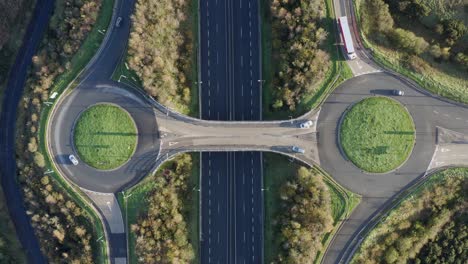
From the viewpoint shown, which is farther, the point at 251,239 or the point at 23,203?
the point at 23,203

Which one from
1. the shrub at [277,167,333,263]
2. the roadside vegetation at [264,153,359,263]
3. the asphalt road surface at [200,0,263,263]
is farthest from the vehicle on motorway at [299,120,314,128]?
the asphalt road surface at [200,0,263,263]

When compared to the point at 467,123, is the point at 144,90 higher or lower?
higher

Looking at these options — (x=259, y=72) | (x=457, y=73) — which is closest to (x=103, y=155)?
(x=259, y=72)

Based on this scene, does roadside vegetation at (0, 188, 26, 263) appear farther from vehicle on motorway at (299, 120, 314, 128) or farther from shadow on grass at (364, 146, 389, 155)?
shadow on grass at (364, 146, 389, 155)

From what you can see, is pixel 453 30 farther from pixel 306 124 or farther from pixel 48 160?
pixel 48 160

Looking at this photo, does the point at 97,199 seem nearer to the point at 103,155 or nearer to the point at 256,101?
the point at 103,155

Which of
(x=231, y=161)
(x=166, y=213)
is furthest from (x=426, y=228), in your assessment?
(x=166, y=213)
